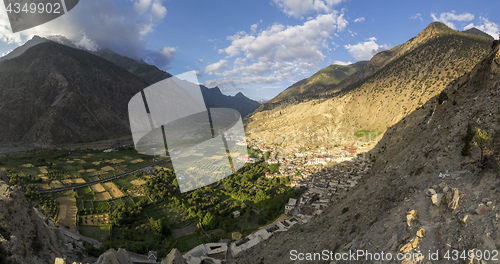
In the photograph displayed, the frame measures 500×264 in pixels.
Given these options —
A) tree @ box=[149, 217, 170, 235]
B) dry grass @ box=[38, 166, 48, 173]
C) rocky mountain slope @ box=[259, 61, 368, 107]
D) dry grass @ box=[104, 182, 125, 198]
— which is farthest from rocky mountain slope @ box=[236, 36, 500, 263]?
rocky mountain slope @ box=[259, 61, 368, 107]

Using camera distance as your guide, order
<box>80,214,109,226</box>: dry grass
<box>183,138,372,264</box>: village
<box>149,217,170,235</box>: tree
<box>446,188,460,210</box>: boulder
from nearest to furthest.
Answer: <box>446,188,460,210</box>: boulder, <box>183,138,372,264</box>: village, <box>149,217,170,235</box>: tree, <box>80,214,109,226</box>: dry grass

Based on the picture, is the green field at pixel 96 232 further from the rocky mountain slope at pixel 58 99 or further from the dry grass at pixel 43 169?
the rocky mountain slope at pixel 58 99

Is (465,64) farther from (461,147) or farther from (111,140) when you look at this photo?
(111,140)

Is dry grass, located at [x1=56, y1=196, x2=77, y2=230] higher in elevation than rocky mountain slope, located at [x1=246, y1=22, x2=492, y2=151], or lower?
lower

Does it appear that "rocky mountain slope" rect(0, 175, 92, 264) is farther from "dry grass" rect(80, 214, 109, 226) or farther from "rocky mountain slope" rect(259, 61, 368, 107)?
"rocky mountain slope" rect(259, 61, 368, 107)

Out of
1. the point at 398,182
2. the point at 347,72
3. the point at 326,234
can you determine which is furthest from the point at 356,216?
the point at 347,72

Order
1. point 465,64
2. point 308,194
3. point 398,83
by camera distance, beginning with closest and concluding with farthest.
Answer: point 308,194, point 465,64, point 398,83
